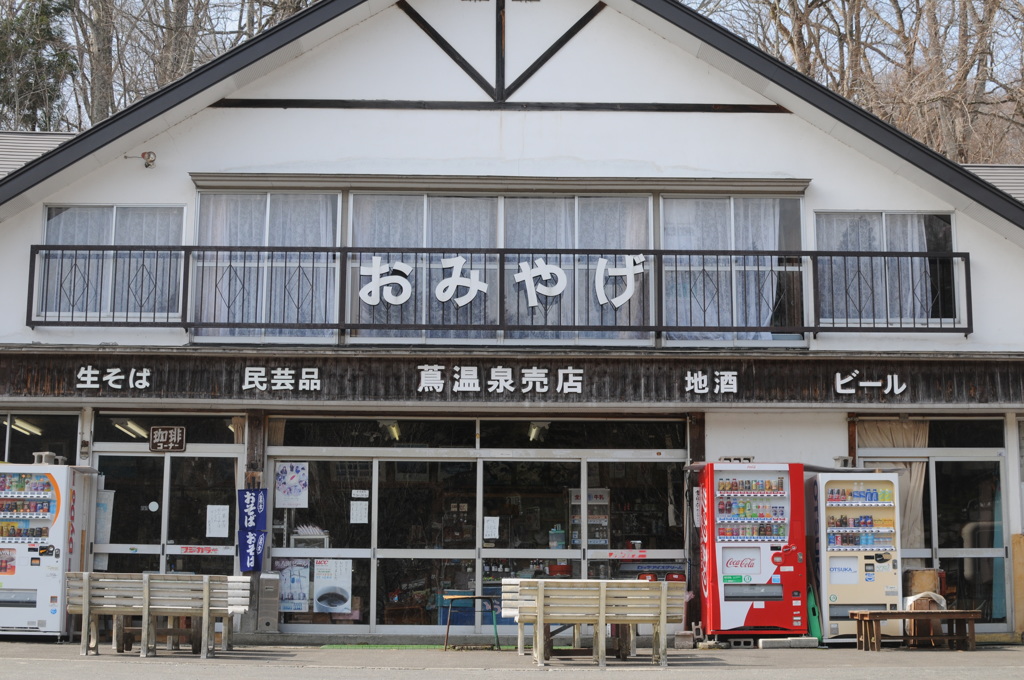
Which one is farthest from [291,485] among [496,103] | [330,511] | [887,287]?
[887,287]

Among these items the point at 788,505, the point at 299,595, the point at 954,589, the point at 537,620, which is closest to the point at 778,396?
the point at 788,505

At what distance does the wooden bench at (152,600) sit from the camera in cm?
1219

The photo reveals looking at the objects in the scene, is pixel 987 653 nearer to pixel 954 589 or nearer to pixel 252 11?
pixel 954 589

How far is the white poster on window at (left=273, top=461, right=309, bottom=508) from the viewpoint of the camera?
14.8m

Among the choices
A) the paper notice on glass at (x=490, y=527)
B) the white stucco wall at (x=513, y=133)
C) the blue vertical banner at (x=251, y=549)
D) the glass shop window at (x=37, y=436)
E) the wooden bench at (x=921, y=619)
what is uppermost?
the white stucco wall at (x=513, y=133)

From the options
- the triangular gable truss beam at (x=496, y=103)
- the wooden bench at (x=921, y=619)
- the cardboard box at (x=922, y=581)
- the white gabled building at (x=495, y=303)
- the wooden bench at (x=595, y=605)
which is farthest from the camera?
the triangular gable truss beam at (x=496, y=103)

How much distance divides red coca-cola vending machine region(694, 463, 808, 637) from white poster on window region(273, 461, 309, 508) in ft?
16.6

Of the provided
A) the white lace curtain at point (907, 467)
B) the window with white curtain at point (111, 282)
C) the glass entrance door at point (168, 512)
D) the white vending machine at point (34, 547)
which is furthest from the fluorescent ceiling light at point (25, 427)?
the white lace curtain at point (907, 467)

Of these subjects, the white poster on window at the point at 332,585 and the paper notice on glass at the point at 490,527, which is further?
the paper notice on glass at the point at 490,527

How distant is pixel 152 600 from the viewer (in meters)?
12.2

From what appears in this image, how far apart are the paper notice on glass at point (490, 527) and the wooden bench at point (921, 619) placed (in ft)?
14.5

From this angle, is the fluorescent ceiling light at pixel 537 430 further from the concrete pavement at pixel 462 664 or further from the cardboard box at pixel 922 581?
the cardboard box at pixel 922 581

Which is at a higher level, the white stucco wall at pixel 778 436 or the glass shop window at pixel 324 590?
the white stucco wall at pixel 778 436

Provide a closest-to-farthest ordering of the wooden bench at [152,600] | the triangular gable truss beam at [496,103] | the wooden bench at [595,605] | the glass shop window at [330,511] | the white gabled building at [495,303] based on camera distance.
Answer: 1. the wooden bench at [595,605]
2. the wooden bench at [152,600]
3. the white gabled building at [495,303]
4. the glass shop window at [330,511]
5. the triangular gable truss beam at [496,103]
